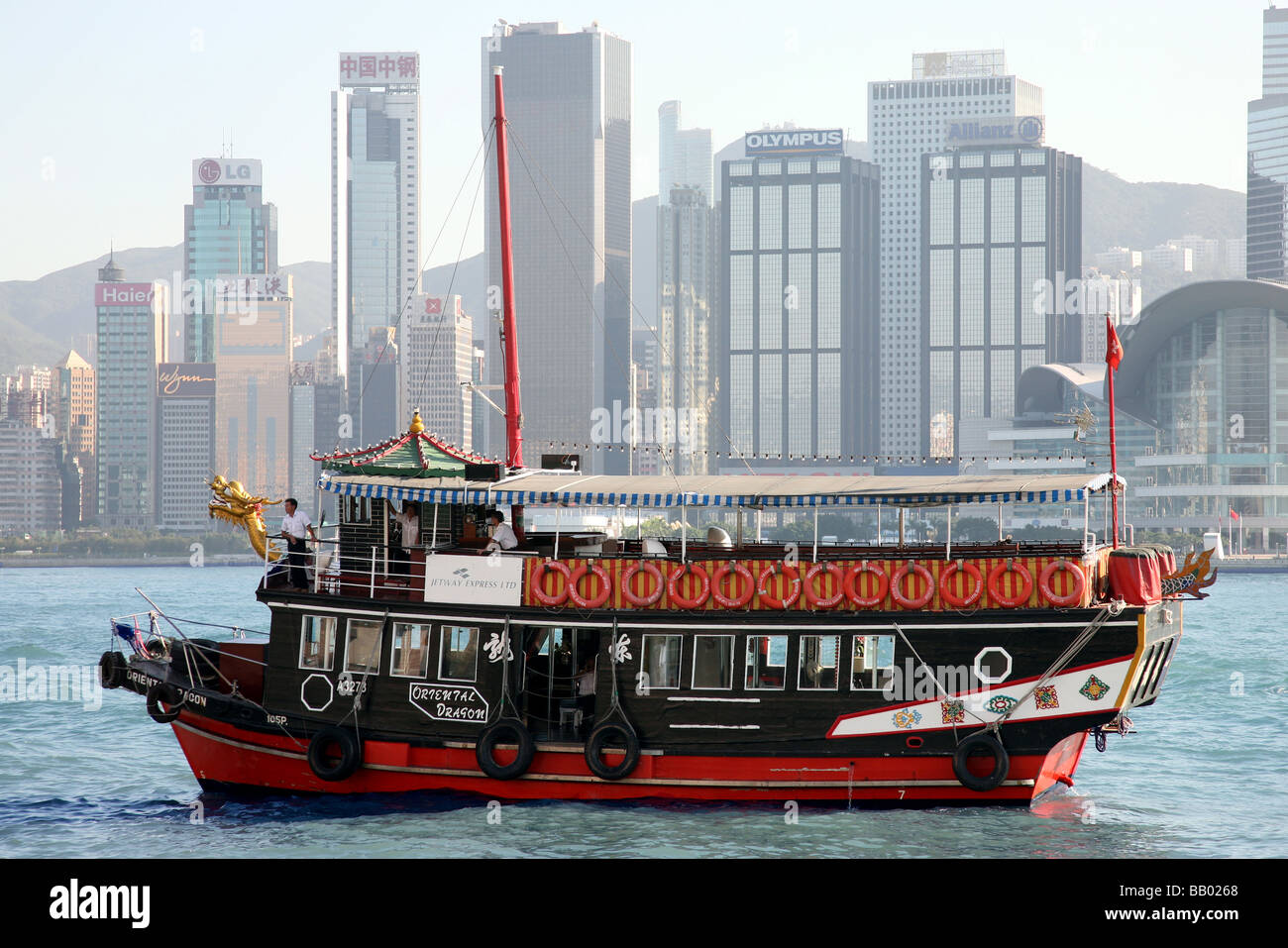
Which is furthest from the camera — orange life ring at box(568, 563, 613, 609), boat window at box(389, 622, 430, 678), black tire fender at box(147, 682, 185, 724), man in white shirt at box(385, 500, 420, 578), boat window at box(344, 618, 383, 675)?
man in white shirt at box(385, 500, 420, 578)

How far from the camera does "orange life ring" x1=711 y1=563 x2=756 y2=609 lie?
60.7 feet

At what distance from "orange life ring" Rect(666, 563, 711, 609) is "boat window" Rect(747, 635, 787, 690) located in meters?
0.82

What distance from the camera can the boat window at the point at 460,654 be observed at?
19109 millimetres

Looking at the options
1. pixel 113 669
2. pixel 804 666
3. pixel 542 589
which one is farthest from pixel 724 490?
pixel 113 669

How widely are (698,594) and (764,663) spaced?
127 cm

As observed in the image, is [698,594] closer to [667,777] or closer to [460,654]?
[667,777]

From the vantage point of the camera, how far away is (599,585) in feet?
61.9

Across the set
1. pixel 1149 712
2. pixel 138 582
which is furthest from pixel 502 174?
pixel 138 582

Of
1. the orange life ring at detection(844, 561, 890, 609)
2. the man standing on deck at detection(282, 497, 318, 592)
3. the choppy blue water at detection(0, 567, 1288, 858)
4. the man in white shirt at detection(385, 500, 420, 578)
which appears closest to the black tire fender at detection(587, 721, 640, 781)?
the choppy blue water at detection(0, 567, 1288, 858)

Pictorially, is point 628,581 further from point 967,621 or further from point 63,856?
point 63,856

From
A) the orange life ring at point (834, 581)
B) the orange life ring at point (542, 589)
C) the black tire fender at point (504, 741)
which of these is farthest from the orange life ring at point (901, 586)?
the black tire fender at point (504, 741)

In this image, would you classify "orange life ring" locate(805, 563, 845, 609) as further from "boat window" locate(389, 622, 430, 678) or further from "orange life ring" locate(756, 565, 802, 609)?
"boat window" locate(389, 622, 430, 678)

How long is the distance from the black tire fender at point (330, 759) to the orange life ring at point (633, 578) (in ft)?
14.1

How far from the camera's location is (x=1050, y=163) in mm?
198875
